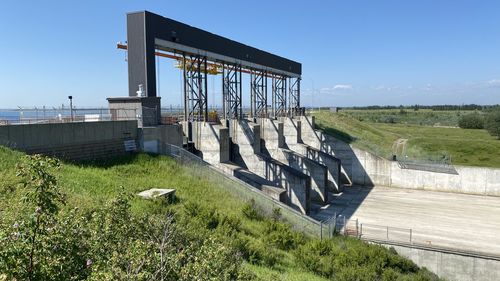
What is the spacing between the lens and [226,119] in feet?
102

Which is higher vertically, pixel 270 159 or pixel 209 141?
pixel 209 141

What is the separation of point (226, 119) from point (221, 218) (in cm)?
1647

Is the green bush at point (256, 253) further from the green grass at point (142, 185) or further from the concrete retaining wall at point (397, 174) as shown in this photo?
the concrete retaining wall at point (397, 174)

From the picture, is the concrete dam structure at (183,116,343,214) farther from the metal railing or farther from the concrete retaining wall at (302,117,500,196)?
the metal railing

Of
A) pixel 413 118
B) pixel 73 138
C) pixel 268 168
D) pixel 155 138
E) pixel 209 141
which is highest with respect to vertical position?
pixel 73 138

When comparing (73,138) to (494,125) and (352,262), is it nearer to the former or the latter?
(352,262)

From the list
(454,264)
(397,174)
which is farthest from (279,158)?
(454,264)

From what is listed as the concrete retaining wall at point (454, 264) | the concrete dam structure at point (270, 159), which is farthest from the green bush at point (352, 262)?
the concrete dam structure at point (270, 159)

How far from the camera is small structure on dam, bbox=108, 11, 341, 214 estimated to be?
21.1 m

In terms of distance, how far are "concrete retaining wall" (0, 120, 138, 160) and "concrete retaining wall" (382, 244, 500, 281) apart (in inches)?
633

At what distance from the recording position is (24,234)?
209 inches

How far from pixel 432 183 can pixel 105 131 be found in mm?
29810

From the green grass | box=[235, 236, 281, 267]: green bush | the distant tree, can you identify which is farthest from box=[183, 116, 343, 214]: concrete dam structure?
the distant tree

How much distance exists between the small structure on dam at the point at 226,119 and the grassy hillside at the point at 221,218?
359cm
